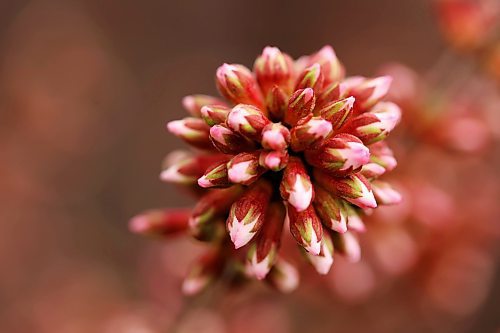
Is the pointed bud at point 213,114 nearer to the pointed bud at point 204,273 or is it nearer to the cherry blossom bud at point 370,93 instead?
the cherry blossom bud at point 370,93

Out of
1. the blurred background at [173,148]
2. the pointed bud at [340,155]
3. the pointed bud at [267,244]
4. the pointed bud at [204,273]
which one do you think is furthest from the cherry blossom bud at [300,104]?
Result: the blurred background at [173,148]

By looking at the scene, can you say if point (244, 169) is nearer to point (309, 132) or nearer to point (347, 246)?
point (309, 132)

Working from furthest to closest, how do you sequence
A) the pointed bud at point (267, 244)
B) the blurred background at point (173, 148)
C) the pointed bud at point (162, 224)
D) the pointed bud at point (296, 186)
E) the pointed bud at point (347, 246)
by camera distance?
the blurred background at point (173, 148)
the pointed bud at point (162, 224)
the pointed bud at point (347, 246)
the pointed bud at point (267, 244)
the pointed bud at point (296, 186)

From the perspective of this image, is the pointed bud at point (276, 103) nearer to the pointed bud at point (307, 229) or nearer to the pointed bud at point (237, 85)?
the pointed bud at point (237, 85)

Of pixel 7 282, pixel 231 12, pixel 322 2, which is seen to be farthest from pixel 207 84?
pixel 7 282

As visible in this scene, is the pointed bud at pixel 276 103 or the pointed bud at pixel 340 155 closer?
the pointed bud at pixel 340 155

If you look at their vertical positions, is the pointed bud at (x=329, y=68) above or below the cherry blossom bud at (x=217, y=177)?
above

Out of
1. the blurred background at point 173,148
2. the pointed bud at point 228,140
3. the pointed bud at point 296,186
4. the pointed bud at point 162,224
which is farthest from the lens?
the blurred background at point 173,148
